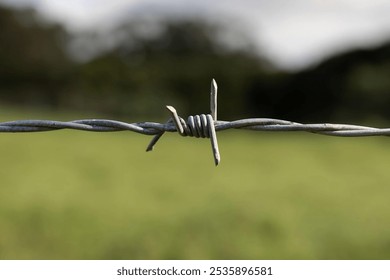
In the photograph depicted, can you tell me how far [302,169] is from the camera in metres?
14.0

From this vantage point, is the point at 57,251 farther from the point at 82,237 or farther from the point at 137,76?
the point at 137,76

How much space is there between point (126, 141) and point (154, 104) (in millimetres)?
10955

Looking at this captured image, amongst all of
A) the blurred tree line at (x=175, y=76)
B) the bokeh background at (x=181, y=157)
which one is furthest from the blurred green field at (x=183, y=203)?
the blurred tree line at (x=175, y=76)

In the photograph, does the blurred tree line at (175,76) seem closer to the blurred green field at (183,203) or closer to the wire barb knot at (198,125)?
the blurred green field at (183,203)

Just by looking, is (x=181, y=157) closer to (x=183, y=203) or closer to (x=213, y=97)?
(x=183, y=203)

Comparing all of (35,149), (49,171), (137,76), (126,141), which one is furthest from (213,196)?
(137,76)

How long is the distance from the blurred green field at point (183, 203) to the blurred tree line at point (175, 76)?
9.57 meters

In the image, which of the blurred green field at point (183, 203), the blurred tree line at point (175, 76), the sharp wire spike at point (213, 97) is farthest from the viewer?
the blurred tree line at point (175, 76)

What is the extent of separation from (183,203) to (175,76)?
874 inches

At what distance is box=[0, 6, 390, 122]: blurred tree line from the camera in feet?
85.4

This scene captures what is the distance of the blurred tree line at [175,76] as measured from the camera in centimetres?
2603

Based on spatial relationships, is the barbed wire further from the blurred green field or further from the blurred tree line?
the blurred tree line

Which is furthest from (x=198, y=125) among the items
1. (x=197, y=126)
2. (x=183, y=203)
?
(x=183, y=203)

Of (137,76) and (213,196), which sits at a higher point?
(137,76)
